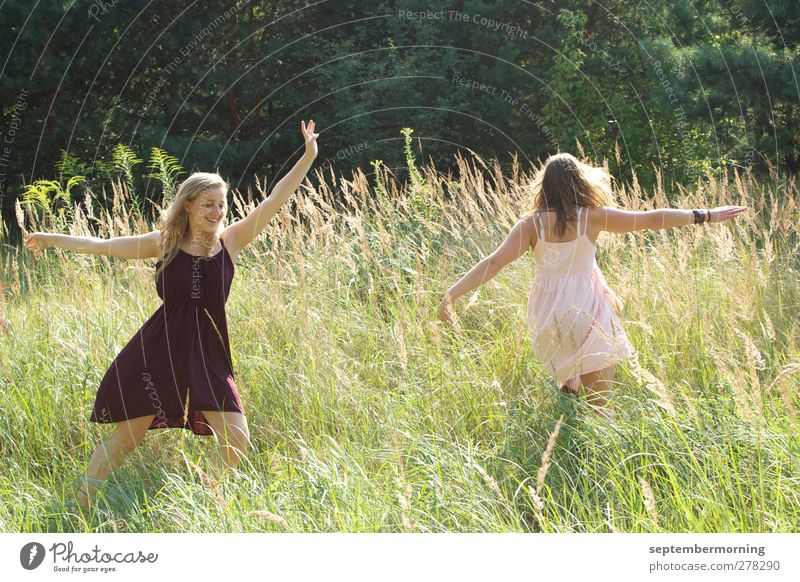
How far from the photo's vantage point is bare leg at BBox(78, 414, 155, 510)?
3293mm

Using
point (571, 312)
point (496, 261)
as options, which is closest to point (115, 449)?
point (496, 261)

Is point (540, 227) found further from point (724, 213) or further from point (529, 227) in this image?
point (724, 213)

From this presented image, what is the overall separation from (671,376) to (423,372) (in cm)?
104

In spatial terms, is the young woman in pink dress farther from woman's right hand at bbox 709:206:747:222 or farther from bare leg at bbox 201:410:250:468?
bare leg at bbox 201:410:250:468

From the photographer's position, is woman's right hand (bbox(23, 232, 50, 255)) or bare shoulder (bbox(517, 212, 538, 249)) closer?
woman's right hand (bbox(23, 232, 50, 255))

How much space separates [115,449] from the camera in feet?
11.0

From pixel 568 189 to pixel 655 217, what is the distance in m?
0.37

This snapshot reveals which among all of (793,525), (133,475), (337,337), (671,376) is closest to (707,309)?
(671,376)

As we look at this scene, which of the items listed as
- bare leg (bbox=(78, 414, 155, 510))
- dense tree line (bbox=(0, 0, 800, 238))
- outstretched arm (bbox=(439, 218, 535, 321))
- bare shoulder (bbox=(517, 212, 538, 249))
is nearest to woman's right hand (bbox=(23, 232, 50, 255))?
Result: bare leg (bbox=(78, 414, 155, 510))

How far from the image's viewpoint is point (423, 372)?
378 cm

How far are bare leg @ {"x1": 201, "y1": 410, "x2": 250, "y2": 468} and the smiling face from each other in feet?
2.46

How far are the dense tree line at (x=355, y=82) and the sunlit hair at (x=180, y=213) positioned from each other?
635 centimetres
